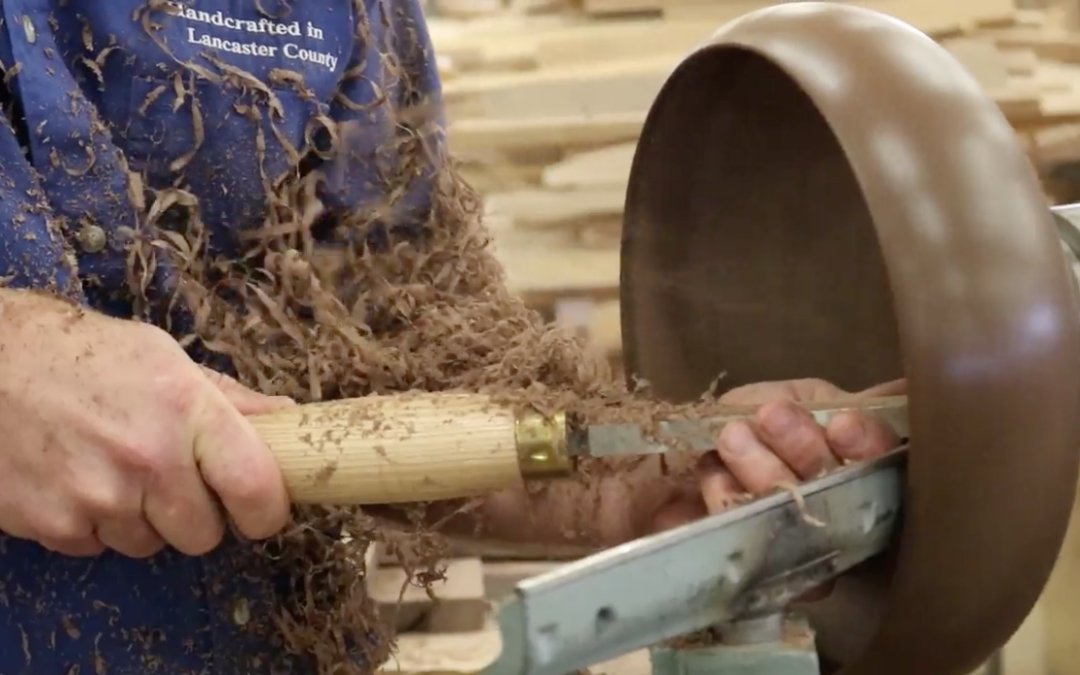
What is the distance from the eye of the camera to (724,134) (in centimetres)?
77

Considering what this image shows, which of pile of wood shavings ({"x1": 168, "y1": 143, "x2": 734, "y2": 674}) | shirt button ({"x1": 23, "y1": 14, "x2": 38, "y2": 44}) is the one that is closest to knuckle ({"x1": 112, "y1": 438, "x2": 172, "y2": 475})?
pile of wood shavings ({"x1": 168, "y1": 143, "x2": 734, "y2": 674})

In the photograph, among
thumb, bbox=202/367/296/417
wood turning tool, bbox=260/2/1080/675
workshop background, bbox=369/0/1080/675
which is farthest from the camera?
workshop background, bbox=369/0/1080/675

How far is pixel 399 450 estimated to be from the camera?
1.63 feet

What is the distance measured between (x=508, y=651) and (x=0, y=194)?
0.36 metres

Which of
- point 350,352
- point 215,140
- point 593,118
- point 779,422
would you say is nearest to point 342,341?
point 350,352

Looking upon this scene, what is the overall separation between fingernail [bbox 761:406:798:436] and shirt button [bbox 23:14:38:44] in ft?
1.39

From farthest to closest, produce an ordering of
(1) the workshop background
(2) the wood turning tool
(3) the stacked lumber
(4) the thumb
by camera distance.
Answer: (3) the stacked lumber
(1) the workshop background
(4) the thumb
(2) the wood turning tool

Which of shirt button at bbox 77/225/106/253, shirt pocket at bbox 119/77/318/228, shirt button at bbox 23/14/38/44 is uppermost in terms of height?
shirt button at bbox 23/14/38/44

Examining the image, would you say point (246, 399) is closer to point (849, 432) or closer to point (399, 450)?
point (399, 450)

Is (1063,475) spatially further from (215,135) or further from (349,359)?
(215,135)

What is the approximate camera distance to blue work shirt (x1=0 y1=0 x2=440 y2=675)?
58cm

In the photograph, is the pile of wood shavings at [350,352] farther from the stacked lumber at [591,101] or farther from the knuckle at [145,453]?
the stacked lumber at [591,101]

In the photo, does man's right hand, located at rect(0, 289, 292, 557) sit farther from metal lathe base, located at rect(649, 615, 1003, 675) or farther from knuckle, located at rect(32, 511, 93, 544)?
metal lathe base, located at rect(649, 615, 1003, 675)

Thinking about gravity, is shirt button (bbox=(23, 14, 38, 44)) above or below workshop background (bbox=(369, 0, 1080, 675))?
above
